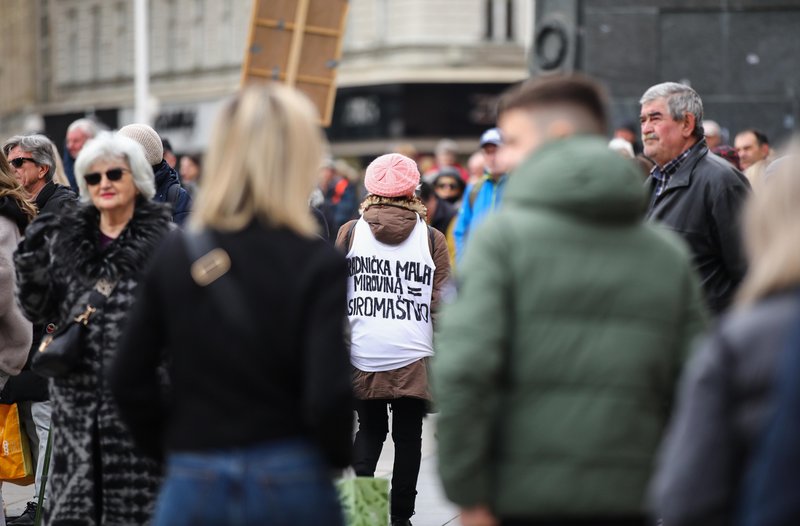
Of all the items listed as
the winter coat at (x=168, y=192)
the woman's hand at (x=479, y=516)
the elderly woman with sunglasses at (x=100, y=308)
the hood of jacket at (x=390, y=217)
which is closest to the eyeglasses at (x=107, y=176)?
the elderly woman with sunglasses at (x=100, y=308)

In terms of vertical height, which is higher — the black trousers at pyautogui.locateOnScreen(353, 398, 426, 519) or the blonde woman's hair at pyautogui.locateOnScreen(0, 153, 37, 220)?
the blonde woman's hair at pyautogui.locateOnScreen(0, 153, 37, 220)

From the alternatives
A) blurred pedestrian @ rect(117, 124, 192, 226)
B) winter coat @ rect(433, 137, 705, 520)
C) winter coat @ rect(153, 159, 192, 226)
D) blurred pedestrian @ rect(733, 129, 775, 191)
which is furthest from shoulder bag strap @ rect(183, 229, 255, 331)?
blurred pedestrian @ rect(733, 129, 775, 191)

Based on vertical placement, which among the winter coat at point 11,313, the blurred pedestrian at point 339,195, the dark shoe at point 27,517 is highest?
the winter coat at point 11,313

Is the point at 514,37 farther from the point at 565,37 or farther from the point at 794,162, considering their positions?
the point at 794,162

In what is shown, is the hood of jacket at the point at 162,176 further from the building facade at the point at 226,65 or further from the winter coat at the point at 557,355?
the building facade at the point at 226,65

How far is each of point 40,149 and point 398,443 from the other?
2576 mm

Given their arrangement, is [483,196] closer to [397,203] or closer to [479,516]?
[397,203]

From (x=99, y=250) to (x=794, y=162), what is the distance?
2972mm

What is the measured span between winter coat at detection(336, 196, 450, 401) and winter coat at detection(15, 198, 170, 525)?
2620 millimetres

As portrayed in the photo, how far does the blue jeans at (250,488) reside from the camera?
401 centimetres

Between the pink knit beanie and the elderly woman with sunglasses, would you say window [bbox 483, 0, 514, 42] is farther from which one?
the elderly woman with sunglasses

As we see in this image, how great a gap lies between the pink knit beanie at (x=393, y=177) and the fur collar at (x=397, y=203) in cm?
3

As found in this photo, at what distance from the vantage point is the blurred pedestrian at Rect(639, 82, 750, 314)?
7129 mm

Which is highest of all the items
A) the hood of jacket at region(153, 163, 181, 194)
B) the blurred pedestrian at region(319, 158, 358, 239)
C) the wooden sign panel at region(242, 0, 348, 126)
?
the wooden sign panel at region(242, 0, 348, 126)
